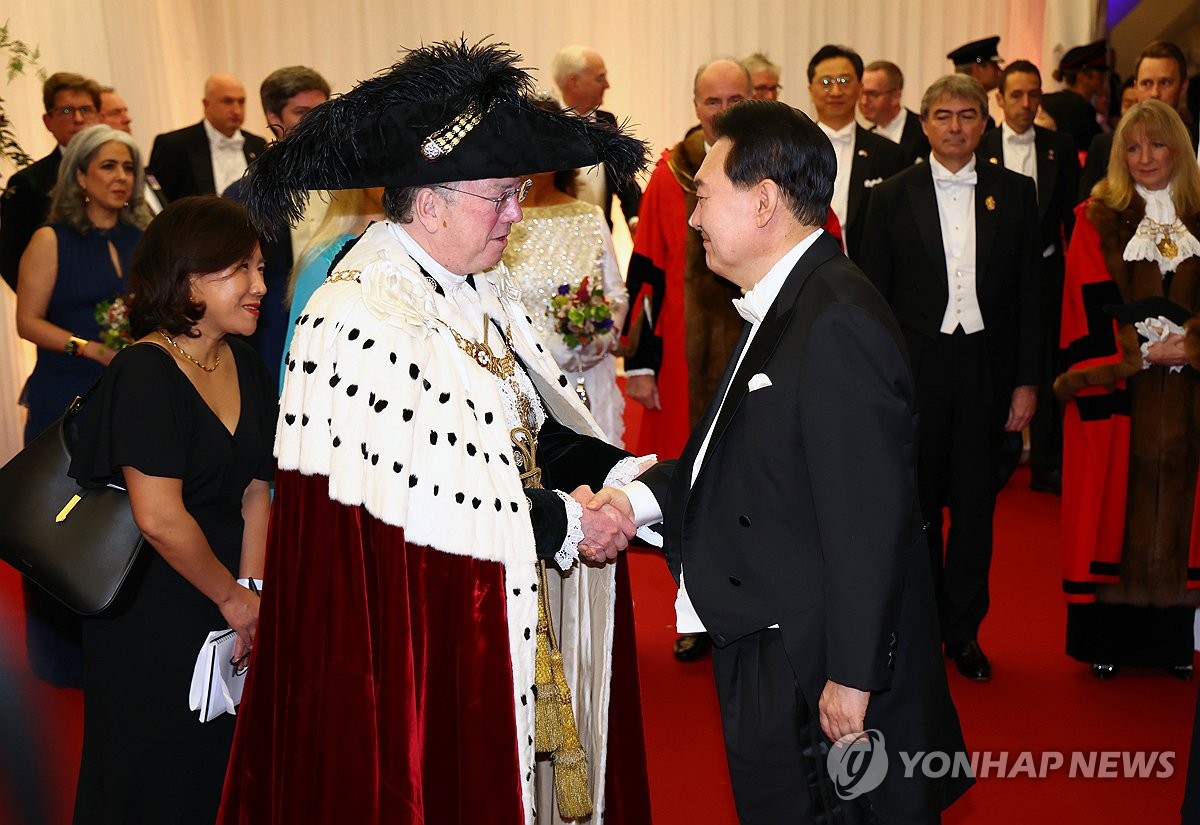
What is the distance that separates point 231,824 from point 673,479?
115 centimetres

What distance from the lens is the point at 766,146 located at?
2342 mm

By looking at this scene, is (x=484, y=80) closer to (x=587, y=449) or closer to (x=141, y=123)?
(x=587, y=449)

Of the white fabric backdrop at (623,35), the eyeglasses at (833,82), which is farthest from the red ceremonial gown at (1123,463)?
the white fabric backdrop at (623,35)

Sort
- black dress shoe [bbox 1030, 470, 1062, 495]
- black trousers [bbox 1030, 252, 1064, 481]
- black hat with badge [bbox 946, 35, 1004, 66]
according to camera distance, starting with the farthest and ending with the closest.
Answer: black hat with badge [bbox 946, 35, 1004, 66]
black dress shoe [bbox 1030, 470, 1062, 495]
black trousers [bbox 1030, 252, 1064, 481]

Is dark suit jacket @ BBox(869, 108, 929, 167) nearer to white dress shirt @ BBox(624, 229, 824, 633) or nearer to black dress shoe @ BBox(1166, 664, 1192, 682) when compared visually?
black dress shoe @ BBox(1166, 664, 1192, 682)

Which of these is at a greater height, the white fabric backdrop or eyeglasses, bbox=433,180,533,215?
the white fabric backdrop

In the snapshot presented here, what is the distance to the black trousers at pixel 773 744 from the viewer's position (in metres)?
2.39

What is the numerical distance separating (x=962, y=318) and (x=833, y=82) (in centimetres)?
243

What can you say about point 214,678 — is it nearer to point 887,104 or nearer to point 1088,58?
point 887,104

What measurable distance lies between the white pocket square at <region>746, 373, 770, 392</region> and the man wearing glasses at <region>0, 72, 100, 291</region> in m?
4.43

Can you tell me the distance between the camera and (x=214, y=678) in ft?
9.23

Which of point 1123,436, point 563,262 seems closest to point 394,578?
point 563,262

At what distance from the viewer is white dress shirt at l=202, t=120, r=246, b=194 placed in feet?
25.7

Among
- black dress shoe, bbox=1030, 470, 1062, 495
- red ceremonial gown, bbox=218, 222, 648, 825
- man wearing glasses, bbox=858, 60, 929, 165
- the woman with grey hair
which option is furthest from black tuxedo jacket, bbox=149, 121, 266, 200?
red ceremonial gown, bbox=218, 222, 648, 825
